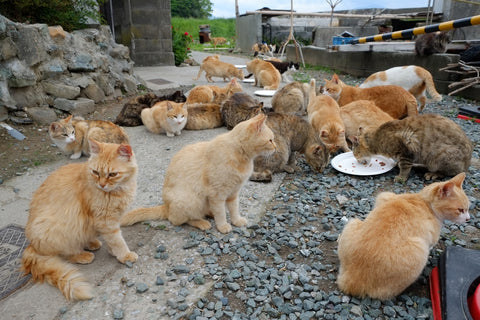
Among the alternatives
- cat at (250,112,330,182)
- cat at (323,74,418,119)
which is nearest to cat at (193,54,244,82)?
cat at (323,74,418,119)

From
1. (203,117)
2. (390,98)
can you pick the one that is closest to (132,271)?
(203,117)

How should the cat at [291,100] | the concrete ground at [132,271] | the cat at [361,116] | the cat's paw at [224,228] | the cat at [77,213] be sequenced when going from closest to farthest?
the concrete ground at [132,271], the cat at [77,213], the cat's paw at [224,228], the cat at [361,116], the cat at [291,100]

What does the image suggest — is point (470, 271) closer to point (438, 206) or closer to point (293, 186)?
point (438, 206)

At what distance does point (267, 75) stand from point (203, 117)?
167 inches

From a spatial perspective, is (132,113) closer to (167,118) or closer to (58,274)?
(167,118)

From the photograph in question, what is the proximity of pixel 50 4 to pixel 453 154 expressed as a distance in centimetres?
895

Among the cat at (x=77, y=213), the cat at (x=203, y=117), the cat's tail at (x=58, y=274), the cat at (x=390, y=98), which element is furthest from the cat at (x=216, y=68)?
the cat's tail at (x=58, y=274)

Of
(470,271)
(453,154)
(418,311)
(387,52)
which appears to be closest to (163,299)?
(418,311)

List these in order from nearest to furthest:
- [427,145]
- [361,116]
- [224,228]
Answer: [224,228] → [427,145] → [361,116]

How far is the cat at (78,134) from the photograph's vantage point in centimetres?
479

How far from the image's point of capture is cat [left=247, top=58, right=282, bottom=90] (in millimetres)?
9883

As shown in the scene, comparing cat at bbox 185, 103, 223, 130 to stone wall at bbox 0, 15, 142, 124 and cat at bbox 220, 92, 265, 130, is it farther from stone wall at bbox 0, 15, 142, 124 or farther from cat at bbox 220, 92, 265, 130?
stone wall at bbox 0, 15, 142, 124

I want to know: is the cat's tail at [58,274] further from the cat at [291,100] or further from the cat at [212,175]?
the cat at [291,100]

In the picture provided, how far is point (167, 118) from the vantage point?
19.5 feet
